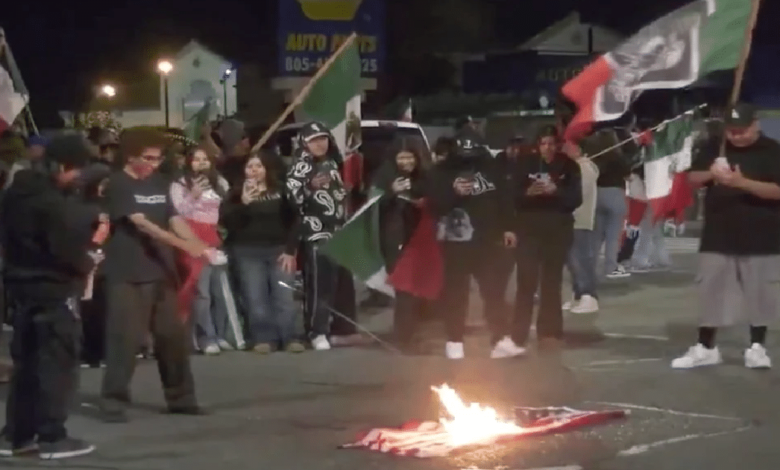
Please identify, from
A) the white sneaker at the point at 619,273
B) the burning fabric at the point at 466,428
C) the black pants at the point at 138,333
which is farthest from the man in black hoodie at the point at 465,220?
→ the white sneaker at the point at 619,273

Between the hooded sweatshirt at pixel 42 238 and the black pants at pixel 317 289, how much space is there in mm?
4144

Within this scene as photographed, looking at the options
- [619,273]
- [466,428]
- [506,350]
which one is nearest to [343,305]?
[506,350]

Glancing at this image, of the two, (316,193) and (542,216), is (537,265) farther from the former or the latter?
(316,193)

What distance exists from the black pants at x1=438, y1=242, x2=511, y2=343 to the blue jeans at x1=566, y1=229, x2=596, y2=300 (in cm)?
282

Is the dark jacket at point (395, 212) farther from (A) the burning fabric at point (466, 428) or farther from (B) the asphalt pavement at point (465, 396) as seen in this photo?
(A) the burning fabric at point (466, 428)

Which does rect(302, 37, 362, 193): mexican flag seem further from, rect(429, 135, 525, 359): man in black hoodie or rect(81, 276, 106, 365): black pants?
rect(81, 276, 106, 365): black pants

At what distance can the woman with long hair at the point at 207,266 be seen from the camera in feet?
36.2

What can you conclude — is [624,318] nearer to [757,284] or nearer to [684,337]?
[684,337]

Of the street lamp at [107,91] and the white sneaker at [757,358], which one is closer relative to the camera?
the white sneaker at [757,358]

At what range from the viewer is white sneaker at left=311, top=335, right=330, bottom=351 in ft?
37.7

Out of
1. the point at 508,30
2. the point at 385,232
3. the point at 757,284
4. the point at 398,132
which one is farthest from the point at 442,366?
the point at 508,30

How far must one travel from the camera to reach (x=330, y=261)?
11.5 m

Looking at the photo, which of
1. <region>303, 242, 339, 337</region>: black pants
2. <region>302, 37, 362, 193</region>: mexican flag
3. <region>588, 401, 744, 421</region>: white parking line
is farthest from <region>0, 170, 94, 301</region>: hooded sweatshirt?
<region>302, 37, 362, 193</region>: mexican flag

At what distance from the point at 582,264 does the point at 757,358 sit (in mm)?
3728
